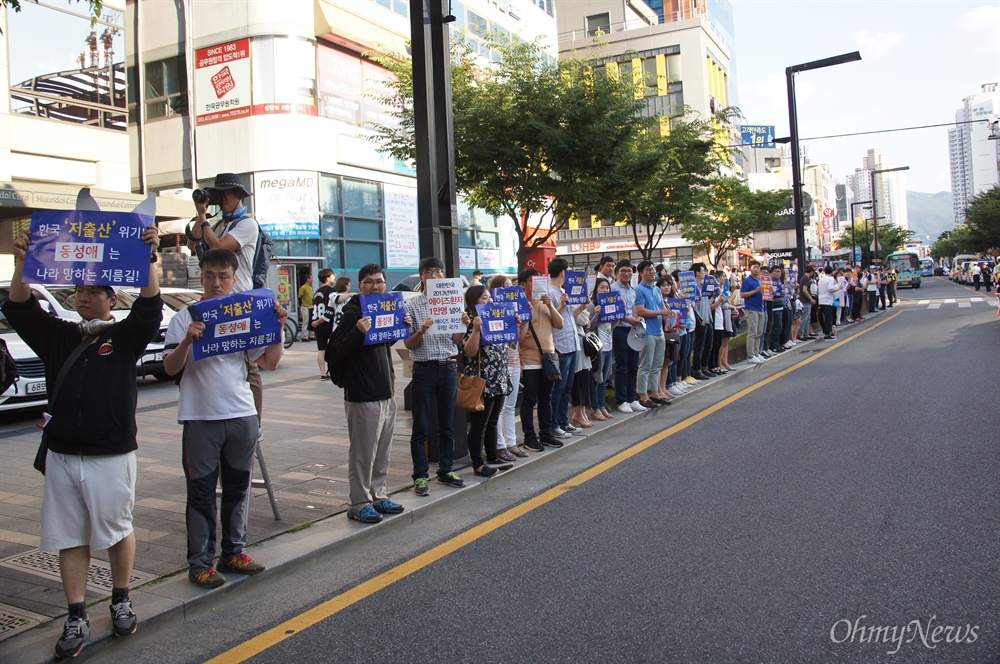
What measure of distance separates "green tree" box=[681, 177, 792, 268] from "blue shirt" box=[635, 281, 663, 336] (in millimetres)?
19589

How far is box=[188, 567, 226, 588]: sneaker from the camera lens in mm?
4527

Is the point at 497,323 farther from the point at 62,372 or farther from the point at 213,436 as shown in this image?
the point at 62,372

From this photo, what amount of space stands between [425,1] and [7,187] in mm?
14862

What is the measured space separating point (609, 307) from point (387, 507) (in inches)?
190

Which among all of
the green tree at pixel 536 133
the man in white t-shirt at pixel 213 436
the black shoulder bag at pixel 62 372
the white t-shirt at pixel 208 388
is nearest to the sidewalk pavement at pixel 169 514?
the man in white t-shirt at pixel 213 436

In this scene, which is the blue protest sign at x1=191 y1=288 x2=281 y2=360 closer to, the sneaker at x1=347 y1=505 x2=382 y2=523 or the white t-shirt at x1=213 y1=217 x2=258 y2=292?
the white t-shirt at x1=213 y1=217 x2=258 y2=292

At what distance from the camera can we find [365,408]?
589 centimetres

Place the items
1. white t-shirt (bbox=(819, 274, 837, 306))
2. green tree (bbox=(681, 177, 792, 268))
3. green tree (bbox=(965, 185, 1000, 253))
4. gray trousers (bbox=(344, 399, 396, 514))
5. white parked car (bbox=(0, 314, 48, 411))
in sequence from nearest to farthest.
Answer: gray trousers (bbox=(344, 399, 396, 514))
white parked car (bbox=(0, 314, 48, 411))
white t-shirt (bbox=(819, 274, 837, 306))
green tree (bbox=(681, 177, 792, 268))
green tree (bbox=(965, 185, 1000, 253))

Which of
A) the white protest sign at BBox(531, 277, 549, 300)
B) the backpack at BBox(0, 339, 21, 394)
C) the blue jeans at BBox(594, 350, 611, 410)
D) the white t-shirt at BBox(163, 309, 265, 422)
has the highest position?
the white protest sign at BBox(531, 277, 549, 300)

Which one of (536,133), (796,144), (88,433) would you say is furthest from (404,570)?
(796,144)

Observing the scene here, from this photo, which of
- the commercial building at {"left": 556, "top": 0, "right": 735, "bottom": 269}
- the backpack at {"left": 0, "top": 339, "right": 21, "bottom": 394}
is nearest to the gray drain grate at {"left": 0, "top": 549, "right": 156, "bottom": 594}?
the backpack at {"left": 0, "top": 339, "right": 21, "bottom": 394}

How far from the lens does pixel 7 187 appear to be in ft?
60.1

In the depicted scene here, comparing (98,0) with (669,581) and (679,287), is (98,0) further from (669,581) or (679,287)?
(679,287)

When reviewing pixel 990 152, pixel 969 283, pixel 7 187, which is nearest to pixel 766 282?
pixel 7 187
